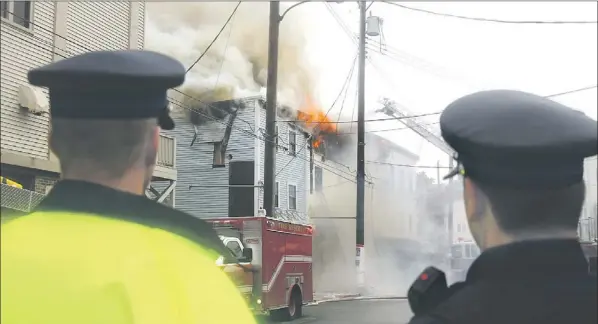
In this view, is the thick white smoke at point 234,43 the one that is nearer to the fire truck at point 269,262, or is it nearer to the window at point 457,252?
→ the fire truck at point 269,262

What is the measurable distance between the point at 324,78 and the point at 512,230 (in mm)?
567

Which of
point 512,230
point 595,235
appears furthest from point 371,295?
point 595,235

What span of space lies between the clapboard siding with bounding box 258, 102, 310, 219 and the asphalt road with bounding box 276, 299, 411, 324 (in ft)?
0.72

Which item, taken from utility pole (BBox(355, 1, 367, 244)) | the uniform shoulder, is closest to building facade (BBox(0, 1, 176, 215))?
utility pole (BBox(355, 1, 367, 244))

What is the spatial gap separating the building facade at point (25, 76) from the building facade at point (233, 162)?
5 cm

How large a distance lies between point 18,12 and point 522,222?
113cm

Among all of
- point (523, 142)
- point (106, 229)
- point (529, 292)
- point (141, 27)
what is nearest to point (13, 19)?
point (141, 27)

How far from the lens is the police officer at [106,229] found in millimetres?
1117

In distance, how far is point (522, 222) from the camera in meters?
1.21

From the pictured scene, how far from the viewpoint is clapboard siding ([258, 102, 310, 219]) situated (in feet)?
4.46

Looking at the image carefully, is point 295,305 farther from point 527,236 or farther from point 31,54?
point 31,54

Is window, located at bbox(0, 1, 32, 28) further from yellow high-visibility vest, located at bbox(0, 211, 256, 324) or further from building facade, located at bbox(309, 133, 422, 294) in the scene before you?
building facade, located at bbox(309, 133, 422, 294)

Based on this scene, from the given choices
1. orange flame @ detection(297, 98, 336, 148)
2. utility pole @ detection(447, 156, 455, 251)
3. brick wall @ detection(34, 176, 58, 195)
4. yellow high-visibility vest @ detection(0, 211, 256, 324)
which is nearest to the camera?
yellow high-visibility vest @ detection(0, 211, 256, 324)

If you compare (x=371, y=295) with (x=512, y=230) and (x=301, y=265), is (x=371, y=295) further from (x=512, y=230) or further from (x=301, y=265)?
(x=512, y=230)
